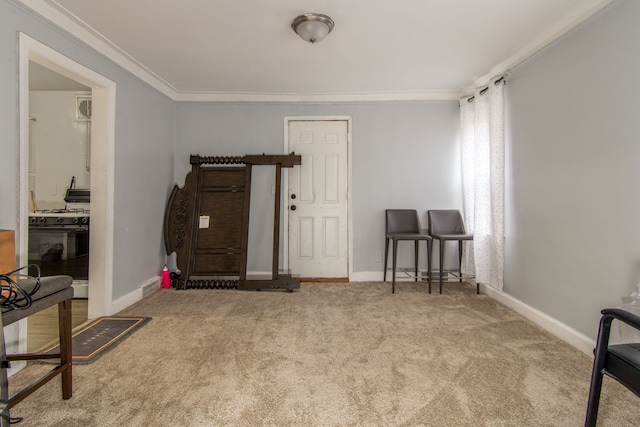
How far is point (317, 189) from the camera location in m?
4.15

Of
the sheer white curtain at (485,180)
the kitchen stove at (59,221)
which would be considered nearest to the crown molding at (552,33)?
the sheer white curtain at (485,180)

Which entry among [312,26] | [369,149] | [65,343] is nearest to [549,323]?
[369,149]

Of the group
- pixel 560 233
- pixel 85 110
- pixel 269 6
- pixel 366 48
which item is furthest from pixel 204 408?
pixel 85 110

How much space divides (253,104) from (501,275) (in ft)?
11.5

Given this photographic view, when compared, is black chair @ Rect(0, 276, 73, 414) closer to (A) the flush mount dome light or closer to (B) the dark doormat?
(B) the dark doormat

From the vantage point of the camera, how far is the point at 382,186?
4105mm

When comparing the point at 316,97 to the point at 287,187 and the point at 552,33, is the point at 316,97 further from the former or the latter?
the point at 552,33

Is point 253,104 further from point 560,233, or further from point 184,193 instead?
point 560,233

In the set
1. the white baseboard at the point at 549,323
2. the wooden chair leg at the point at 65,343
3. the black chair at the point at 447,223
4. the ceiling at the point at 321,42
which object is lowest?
the white baseboard at the point at 549,323

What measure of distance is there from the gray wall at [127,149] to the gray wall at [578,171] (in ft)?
12.3

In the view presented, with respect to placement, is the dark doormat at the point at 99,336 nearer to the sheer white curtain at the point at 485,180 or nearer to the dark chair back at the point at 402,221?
the dark chair back at the point at 402,221

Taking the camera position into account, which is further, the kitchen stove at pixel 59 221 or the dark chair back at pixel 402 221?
the dark chair back at pixel 402 221

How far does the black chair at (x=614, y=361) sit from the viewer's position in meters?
1.17

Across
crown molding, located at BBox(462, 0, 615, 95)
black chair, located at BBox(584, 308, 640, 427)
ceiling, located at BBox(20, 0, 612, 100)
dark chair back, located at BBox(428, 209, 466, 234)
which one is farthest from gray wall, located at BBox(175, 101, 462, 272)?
black chair, located at BBox(584, 308, 640, 427)
